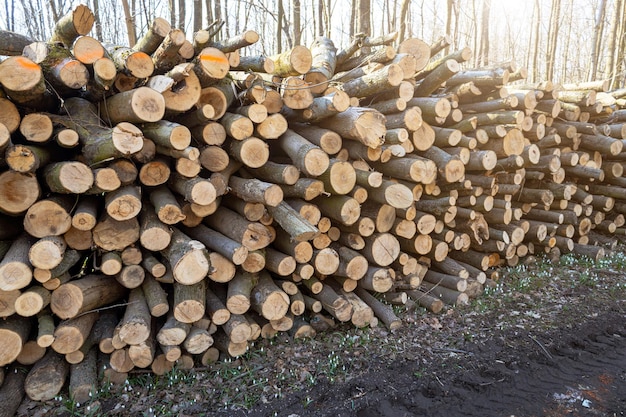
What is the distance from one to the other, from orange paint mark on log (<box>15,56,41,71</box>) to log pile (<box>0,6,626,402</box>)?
0.03 metres

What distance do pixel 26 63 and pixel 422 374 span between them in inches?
149

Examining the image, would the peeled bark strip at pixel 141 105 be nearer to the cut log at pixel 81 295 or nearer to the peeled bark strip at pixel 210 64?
the peeled bark strip at pixel 210 64

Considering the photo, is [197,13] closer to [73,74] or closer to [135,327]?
[73,74]

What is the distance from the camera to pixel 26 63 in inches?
117

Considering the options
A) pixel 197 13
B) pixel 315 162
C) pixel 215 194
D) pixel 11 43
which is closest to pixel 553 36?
pixel 197 13

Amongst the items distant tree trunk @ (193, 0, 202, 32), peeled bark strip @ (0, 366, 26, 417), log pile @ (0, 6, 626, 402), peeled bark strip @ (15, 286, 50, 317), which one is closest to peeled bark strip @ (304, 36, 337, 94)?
log pile @ (0, 6, 626, 402)

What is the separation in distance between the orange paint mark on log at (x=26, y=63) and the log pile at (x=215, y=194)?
0.03 metres

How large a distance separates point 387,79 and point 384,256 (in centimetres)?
181

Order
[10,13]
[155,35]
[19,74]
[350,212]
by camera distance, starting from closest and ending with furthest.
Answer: [19,74] → [155,35] → [350,212] → [10,13]

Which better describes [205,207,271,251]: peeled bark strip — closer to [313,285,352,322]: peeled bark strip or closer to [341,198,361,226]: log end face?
[341,198,361,226]: log end face

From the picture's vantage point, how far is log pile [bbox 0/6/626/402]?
3.19 meters

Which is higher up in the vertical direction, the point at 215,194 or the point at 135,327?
the point at 215,194

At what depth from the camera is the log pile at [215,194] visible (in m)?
3.19

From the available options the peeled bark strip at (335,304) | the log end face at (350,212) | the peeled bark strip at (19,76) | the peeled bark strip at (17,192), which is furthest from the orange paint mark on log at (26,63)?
the peeled bark strip at (335,304)
